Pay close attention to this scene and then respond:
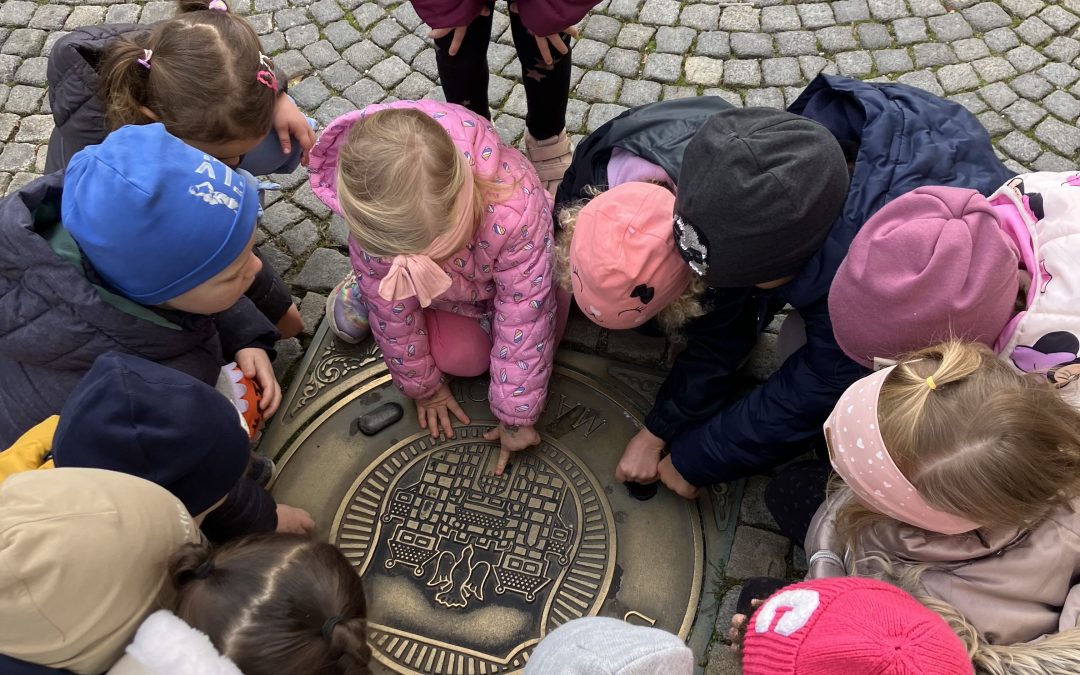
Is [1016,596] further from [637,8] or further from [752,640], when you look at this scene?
[637,8]

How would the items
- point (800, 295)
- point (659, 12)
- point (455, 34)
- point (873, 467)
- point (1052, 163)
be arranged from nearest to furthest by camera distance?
1. point (873, 467)
2. point (800, 295)
3. point (455, 34)
4. point (1052, 163)
5. point (659, 12)

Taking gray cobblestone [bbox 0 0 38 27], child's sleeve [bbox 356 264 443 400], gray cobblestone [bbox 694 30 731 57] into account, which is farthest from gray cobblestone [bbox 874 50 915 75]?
gray cobblestone [bbox 0 0 38 27]

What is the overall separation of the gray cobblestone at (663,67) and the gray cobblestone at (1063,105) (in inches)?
55.3

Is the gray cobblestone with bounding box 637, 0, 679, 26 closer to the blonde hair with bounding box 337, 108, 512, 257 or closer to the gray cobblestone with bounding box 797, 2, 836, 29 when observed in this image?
the gray cobblestone with bounding box 797, 2, 836, 29

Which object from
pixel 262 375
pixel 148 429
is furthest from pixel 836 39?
pixel 148 429

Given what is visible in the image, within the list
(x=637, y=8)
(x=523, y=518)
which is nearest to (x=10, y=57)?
(x=637, y=8)

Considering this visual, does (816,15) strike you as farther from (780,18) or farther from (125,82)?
(125,82)

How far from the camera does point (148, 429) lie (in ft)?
5.24

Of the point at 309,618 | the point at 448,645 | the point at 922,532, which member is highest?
the point at 309,618

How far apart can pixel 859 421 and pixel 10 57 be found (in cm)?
378

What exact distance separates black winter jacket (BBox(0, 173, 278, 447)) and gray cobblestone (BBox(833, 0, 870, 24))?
2.86 meters

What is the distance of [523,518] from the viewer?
2.38 metres

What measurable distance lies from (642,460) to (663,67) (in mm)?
1768

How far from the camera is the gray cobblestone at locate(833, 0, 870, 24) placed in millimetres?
3312
